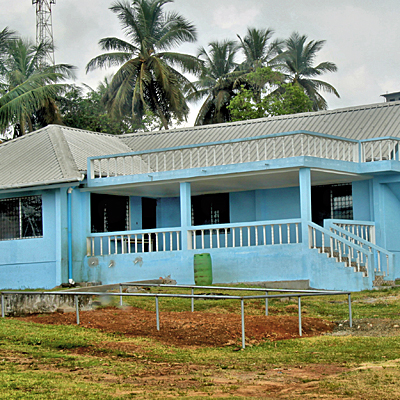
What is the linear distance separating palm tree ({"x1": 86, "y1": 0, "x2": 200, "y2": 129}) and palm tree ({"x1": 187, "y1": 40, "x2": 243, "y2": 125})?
2.87m

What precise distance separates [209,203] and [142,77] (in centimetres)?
1333

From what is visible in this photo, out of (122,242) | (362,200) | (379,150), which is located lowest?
(122,242)

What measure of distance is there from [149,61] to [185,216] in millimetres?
17208

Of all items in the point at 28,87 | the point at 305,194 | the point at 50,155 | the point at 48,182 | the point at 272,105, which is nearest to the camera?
the point at 305,194

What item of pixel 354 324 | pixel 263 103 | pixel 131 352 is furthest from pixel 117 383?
pixel 263 103

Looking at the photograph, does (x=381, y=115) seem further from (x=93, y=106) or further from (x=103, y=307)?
(x=93, y=106)

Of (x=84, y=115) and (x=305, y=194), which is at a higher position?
(x=84, y=115)

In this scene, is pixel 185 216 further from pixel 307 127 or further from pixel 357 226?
pixel 307 127

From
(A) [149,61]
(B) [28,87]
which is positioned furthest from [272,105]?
(B) [28,87]

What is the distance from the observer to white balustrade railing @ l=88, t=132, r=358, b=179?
18578mm

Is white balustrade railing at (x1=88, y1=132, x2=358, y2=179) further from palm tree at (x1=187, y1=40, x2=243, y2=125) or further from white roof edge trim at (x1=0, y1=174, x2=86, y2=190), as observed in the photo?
palm tree at (x1=187, y1=40, x2=243, y2=125)

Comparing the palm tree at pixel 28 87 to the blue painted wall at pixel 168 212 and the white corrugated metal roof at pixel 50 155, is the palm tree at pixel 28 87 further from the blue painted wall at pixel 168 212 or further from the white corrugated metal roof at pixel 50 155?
the blue painted wall at pixel 168 212

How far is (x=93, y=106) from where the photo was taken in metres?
40.5

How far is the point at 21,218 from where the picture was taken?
67.2 feet
